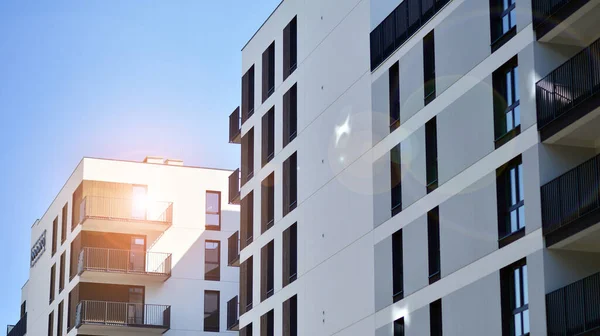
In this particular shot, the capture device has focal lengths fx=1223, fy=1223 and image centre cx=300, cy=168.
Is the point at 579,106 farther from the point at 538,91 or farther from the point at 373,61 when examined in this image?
the point at 373,61

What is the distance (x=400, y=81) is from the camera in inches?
1448

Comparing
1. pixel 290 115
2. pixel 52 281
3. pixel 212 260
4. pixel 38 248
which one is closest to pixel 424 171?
pixel 290 115

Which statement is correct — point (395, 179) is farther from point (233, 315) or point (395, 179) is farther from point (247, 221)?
point (233, 315)

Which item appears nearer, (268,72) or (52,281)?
(268,72)

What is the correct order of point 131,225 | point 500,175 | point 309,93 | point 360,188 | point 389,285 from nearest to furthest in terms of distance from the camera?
point 500,175
point 389,285
point 360,188
point 309,93
point 131,225

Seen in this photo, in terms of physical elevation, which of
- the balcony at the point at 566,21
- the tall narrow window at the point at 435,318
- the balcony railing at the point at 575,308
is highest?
the balcony at the point at 566,21

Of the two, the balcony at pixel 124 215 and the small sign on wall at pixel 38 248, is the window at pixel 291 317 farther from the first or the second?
the small sign on wall at pixel 38 248

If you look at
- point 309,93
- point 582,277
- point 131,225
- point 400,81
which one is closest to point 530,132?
point 582,277

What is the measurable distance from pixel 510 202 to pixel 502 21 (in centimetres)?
481

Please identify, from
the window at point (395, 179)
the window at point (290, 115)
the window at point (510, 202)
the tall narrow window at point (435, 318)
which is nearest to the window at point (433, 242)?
the tall narrow window at point (435, 318)

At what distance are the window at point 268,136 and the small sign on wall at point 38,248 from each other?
100 ft

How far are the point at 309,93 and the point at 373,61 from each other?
5.54m

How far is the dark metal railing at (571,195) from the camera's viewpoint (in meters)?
27.3

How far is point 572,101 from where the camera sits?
2822 cm
